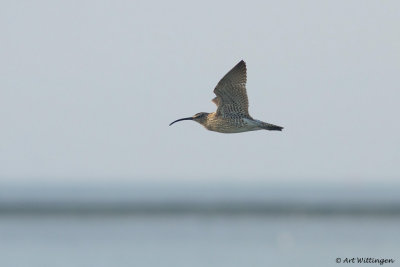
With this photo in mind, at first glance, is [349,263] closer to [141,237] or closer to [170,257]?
[170,257]

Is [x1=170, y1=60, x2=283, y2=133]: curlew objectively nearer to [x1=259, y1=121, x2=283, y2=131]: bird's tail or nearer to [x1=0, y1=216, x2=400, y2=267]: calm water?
[x1=259, y1=121, x2=283, y2=131]: bird's tail

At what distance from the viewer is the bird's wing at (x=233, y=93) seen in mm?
28547

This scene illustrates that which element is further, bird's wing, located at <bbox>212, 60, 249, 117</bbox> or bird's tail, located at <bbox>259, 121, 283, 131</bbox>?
bird's wing, located at <bbox>212, 60, 249, 117</bbox>

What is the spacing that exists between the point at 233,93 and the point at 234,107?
1.33ft

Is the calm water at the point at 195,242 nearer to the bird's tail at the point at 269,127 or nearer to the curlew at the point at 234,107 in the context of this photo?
the curlew at the point at 234,107

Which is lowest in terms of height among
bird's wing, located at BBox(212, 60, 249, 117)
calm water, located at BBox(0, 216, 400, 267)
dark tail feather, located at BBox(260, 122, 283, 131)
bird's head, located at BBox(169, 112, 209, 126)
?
calm water, located at BBox(0, 216, 400, 267)

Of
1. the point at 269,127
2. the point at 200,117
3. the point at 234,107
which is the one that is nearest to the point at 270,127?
the point at 269,127

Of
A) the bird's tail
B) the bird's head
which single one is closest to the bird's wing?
the bird's tail

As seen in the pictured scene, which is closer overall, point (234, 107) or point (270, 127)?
point (270, 127)

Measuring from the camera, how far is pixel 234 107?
29.1 meters

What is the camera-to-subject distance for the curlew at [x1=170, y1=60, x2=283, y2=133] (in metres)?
28.5

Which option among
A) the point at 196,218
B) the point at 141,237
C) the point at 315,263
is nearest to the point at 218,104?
the point at 315,263

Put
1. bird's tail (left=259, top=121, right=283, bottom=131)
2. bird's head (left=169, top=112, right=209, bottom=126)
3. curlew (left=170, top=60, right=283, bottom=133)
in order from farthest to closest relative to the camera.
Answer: bird's head (left=169, top=112, right=209, bottom=126), curlew (left=170, top=60, right=283, bottom=133), bird's tail (left=259, top=121, right=283, bottom=131)

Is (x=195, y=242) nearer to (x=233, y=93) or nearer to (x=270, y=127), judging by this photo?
(x=233, y=93)
